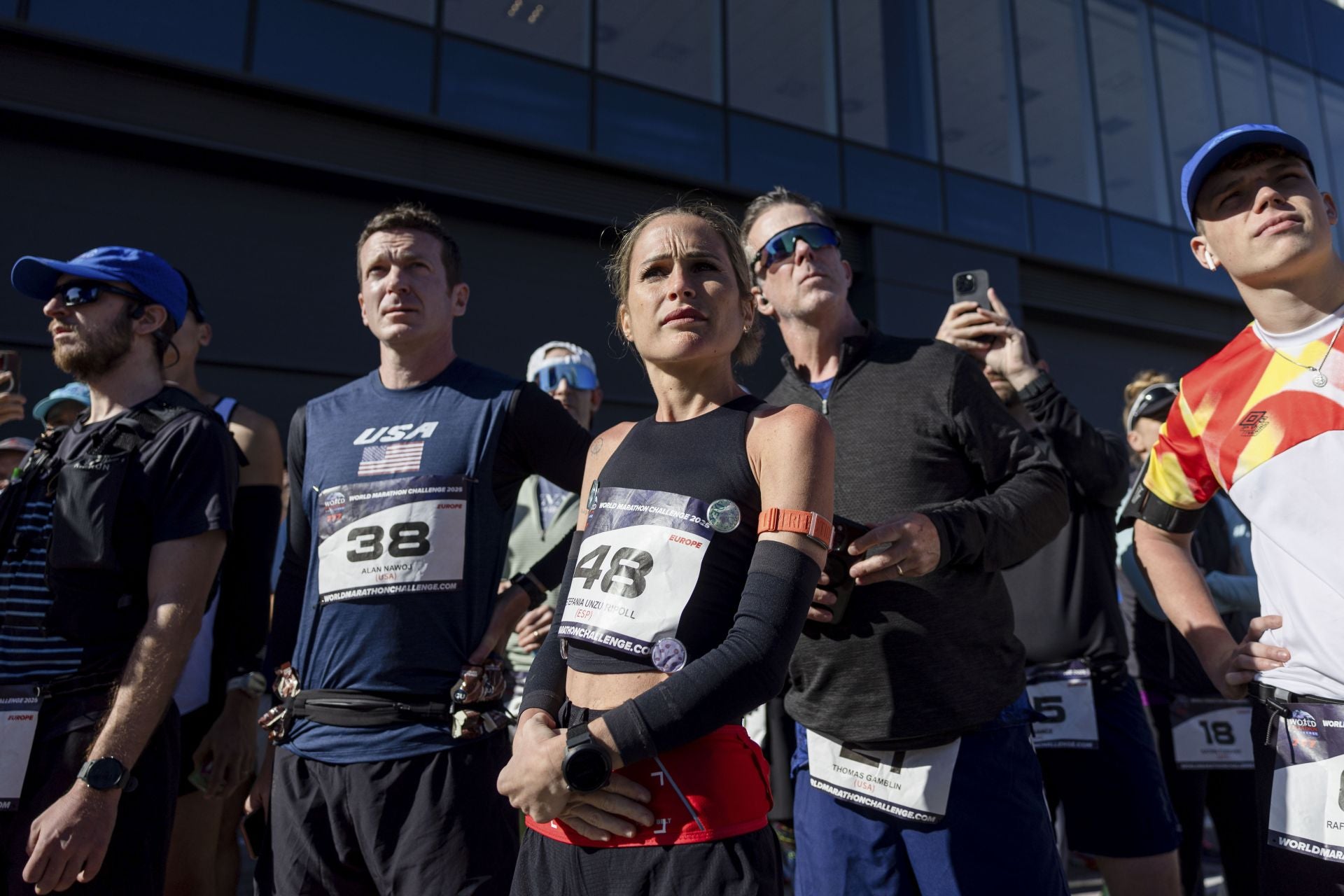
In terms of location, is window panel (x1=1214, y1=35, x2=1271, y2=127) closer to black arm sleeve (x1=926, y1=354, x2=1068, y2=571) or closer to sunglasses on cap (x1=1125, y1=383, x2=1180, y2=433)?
sunglasses on cap (x1=1125, y1=383, x2=1180, y2=433)

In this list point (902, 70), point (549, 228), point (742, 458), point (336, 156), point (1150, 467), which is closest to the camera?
point (742, 458)

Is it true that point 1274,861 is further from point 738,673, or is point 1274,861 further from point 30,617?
point 30,617

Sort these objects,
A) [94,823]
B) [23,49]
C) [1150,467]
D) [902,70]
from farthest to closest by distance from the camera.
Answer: [902,70] < [23,49] < [1150,467] < [94,823]

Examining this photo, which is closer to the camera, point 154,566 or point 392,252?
point 154,566

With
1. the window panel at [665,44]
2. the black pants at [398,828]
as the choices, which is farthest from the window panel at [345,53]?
the black pants at [398,828]

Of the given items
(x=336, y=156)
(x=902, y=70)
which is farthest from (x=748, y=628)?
(x=902, y=70)

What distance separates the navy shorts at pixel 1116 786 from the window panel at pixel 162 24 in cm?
863

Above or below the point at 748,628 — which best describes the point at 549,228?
above

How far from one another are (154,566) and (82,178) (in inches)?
286

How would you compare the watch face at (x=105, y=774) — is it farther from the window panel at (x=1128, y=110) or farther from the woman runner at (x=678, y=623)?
the window panel at (x=1128, y=110)

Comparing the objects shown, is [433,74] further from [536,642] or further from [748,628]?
[748,628]

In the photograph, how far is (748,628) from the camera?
1.40 meters

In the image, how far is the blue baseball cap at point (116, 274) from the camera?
7.80ft

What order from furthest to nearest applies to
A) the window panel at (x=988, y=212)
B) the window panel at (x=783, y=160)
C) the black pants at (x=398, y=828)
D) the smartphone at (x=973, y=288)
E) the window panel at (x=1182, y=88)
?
the window panel at (x=1182, y=88) → the window panel at (x=988, y=212) → the window panel at (x=783, y=160) → the smartphone at (x=973, y=288) → the black pants at (x=398, y=828)
